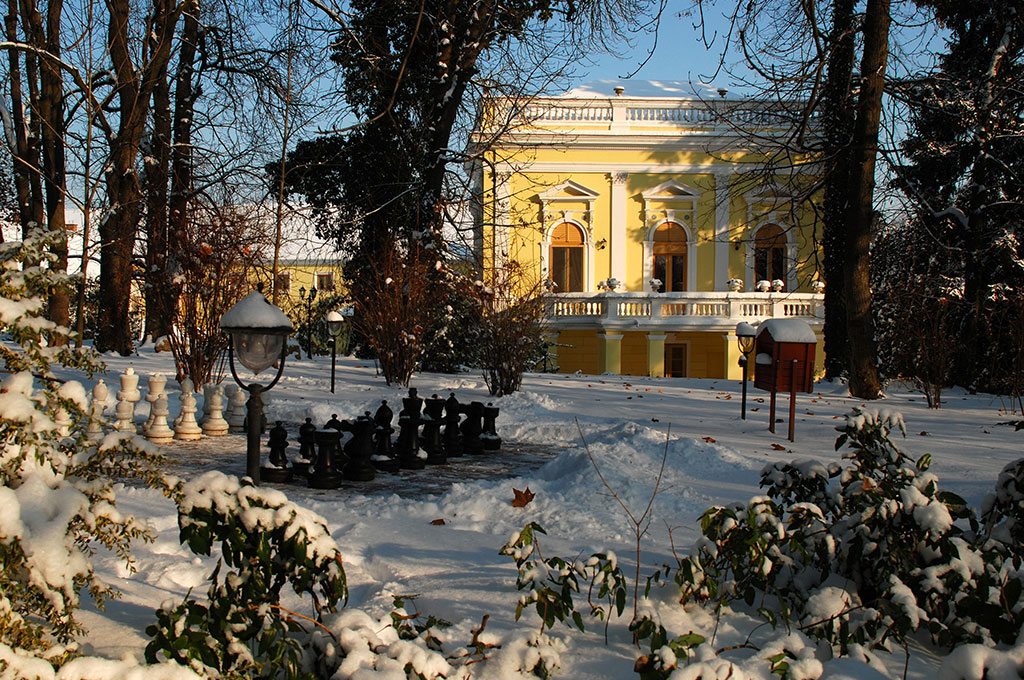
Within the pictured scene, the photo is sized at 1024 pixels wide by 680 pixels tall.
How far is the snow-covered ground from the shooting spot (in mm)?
2977

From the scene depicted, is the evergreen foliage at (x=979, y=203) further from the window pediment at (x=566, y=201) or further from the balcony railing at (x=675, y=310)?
the window pediment at (x=566, y=201)

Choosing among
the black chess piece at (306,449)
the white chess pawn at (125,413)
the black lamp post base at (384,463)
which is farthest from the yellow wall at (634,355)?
the black chess piece at (306,449)

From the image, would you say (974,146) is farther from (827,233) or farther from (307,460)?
(307,460)

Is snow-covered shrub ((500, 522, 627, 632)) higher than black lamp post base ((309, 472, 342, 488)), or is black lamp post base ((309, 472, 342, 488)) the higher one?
snow-covered shrub ((500, 522, 627, 632))

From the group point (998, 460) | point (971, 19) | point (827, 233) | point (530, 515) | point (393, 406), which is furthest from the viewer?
point (971, 19)

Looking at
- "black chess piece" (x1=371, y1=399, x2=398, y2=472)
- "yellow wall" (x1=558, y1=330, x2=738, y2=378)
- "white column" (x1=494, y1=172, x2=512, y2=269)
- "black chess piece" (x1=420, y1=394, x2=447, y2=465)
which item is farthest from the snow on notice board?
"yellow wall" (x1=558, y1=330, x2=738, y2=378)

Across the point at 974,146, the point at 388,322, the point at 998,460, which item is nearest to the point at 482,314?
the point at 388,322

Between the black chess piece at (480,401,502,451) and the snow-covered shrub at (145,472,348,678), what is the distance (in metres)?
5.44

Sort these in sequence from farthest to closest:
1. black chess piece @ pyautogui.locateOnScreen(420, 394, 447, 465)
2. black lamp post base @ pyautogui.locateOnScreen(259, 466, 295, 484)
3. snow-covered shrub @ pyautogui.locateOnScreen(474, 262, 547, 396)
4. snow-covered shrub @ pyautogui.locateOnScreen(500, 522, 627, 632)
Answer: snow-covered shrub @ pyautogui.locateOnScreen(474, 262, 547, 396) < black chess piece @ pyautogui.locateOnScreen(420, 394, 447, 465) < black lamp post base @ pyautogui.locateOnScreen(259, 466, 295, 484) < snow-covered shrub @ pyautogui.locateOnScreen(500, 522, 627, 632)

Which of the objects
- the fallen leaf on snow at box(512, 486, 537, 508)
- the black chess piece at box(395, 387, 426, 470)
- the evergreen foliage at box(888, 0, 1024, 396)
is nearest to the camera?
the fallen leaf on snow at box(512, 486, 537, 508)

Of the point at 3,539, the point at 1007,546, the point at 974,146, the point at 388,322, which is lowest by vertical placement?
the point at 1007,546

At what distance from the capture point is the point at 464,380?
46.4ft

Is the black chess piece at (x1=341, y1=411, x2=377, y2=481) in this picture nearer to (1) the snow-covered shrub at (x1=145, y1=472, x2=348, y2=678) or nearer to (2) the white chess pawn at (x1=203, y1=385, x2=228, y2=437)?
(2) the white chess pawn at (x1=203, y1=385, x2=228, y2=437)

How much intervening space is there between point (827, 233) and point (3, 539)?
1589cm
